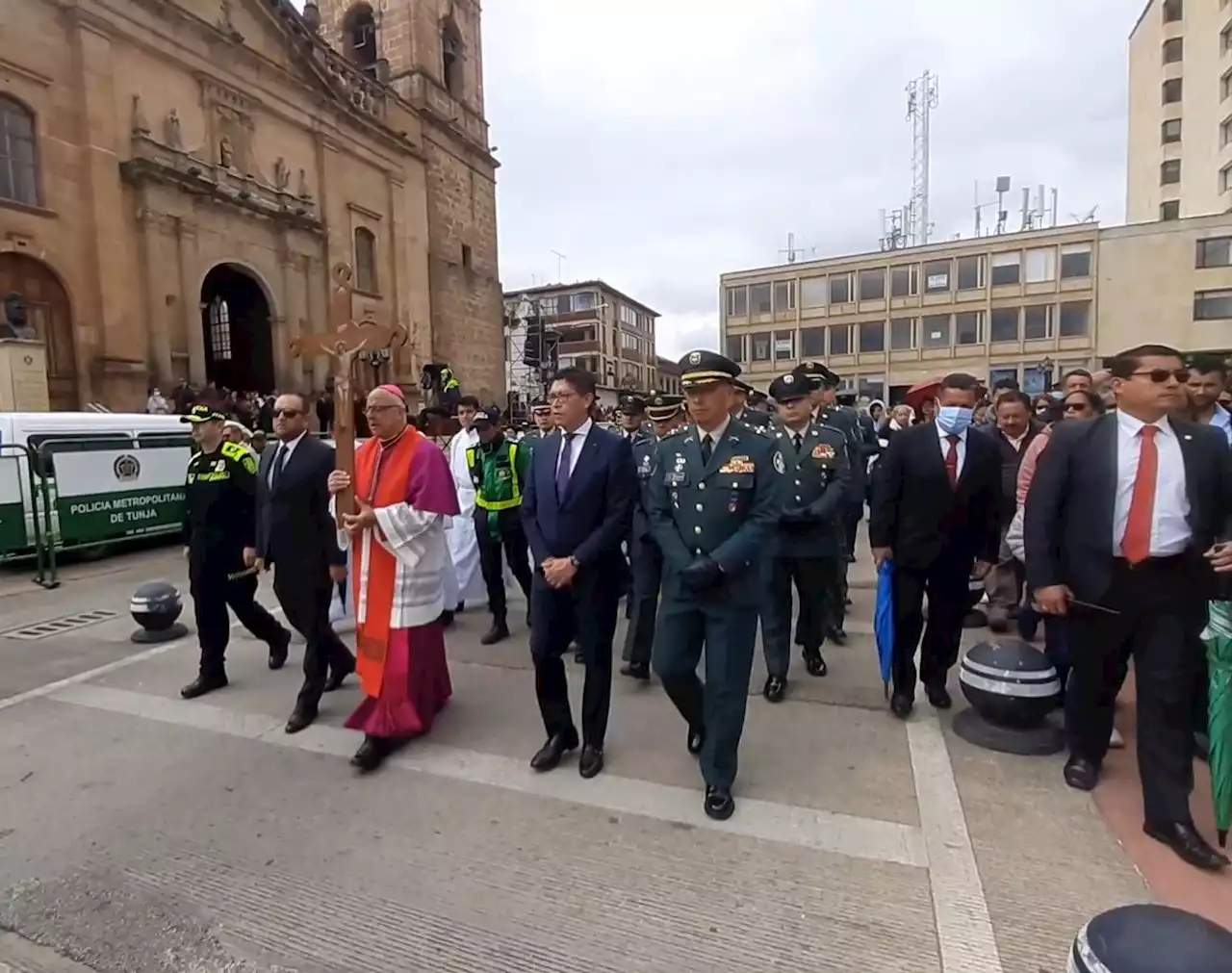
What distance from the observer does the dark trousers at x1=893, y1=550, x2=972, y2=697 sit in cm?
411

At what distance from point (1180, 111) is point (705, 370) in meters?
59.3

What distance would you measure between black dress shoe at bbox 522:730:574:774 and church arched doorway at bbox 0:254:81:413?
1731 cm

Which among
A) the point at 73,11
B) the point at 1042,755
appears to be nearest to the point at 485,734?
the point at 1042,755

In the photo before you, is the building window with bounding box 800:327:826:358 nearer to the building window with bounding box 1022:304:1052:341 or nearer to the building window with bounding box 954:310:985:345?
the building window with bounding box 954:310:985:345

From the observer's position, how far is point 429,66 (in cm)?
2856

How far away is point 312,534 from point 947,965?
11.9 feet

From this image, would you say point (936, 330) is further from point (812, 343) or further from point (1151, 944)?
point (1151, 944)

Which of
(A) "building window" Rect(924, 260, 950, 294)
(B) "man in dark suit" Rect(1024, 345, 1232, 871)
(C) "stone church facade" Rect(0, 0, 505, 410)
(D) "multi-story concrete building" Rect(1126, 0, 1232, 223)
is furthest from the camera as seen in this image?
(A) "building window" Rect(924, 260, 950, 294)

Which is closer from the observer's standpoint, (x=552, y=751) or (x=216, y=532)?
(x=552, y=751)

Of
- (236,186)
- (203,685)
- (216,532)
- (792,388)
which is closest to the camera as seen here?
(216,532)

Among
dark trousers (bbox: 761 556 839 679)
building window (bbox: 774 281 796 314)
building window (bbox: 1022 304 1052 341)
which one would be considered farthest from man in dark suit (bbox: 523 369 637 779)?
building window (bbox: 774 281 796 314)

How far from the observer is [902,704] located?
13.7ft

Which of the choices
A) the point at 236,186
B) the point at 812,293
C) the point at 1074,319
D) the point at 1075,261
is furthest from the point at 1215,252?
the point at 236,186

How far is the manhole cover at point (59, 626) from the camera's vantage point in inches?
251
